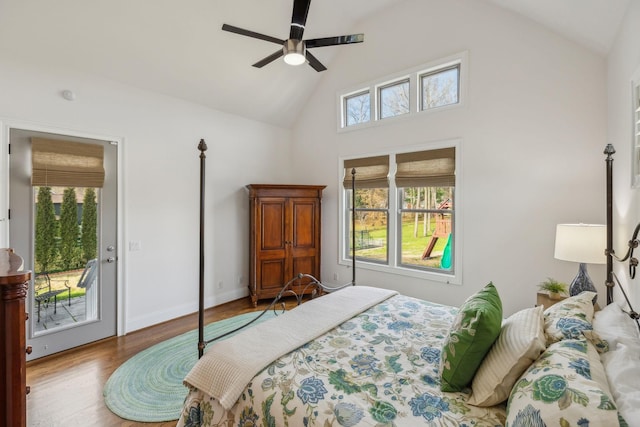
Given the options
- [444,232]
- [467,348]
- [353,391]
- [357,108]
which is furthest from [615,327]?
[357,108]

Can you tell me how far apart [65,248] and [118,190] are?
79cm

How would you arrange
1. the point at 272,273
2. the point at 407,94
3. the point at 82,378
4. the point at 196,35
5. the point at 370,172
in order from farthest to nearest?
A: the point at 272,273
the point at 370,172
the point at 407,94
the point at 196,35
the point at 82,378

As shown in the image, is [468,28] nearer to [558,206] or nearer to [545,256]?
[558,206]

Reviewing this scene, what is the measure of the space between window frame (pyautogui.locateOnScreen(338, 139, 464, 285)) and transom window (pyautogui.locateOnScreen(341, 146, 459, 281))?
0.04 feet

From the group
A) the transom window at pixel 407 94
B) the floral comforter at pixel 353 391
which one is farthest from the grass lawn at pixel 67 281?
the transom window at pixel 407 94

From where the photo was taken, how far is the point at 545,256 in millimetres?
3068

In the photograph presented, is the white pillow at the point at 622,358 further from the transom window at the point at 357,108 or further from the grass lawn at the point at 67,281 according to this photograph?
the grass lawn at the point at 67,281

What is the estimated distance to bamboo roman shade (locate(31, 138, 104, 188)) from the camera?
292 centimetres

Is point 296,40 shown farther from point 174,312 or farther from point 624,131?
point 174,312

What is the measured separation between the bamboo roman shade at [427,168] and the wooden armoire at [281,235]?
4.36ft

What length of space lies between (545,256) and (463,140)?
60.1 inches

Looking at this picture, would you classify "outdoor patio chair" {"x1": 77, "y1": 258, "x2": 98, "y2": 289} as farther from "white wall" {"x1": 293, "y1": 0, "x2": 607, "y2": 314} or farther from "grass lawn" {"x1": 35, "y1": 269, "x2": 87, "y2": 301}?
"white wall" {"x1": 293, "y1": 0, "x2": 607, "y2": 314}

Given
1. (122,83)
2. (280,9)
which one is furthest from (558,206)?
(122,83)

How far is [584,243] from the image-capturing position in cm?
237
